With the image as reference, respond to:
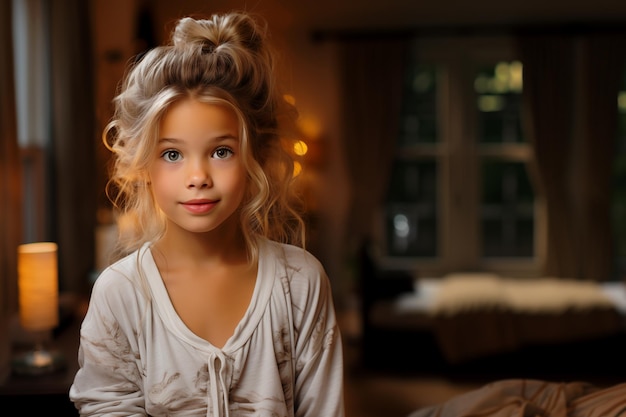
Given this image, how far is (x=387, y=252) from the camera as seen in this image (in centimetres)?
592

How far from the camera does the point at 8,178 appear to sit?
2.65 metres

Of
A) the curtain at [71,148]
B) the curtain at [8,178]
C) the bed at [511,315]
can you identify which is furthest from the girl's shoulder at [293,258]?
the bed at [511,315]

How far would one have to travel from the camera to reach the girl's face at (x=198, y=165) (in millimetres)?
1077

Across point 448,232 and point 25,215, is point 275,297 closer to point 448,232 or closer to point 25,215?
point 25,215

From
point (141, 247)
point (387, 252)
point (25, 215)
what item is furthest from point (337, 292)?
point (141, 247)

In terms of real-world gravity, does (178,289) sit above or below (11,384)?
above

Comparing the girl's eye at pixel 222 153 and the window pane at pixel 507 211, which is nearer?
the girl's eye at pixel 222 153

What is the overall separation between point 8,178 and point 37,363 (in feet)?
3.27

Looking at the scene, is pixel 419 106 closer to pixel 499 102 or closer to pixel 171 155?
pixel 499 102

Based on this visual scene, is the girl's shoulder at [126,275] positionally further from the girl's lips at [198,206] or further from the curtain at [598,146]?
the curtain at [598,146]

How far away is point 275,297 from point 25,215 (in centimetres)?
245

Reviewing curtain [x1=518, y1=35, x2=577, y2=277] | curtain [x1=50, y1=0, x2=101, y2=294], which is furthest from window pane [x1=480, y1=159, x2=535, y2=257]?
curtain [x1=50, y1=0, x2=101, y2=294]

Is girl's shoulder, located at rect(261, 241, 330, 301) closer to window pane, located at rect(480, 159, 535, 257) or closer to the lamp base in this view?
the lamp base

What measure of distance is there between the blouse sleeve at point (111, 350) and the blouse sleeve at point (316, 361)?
24cm
